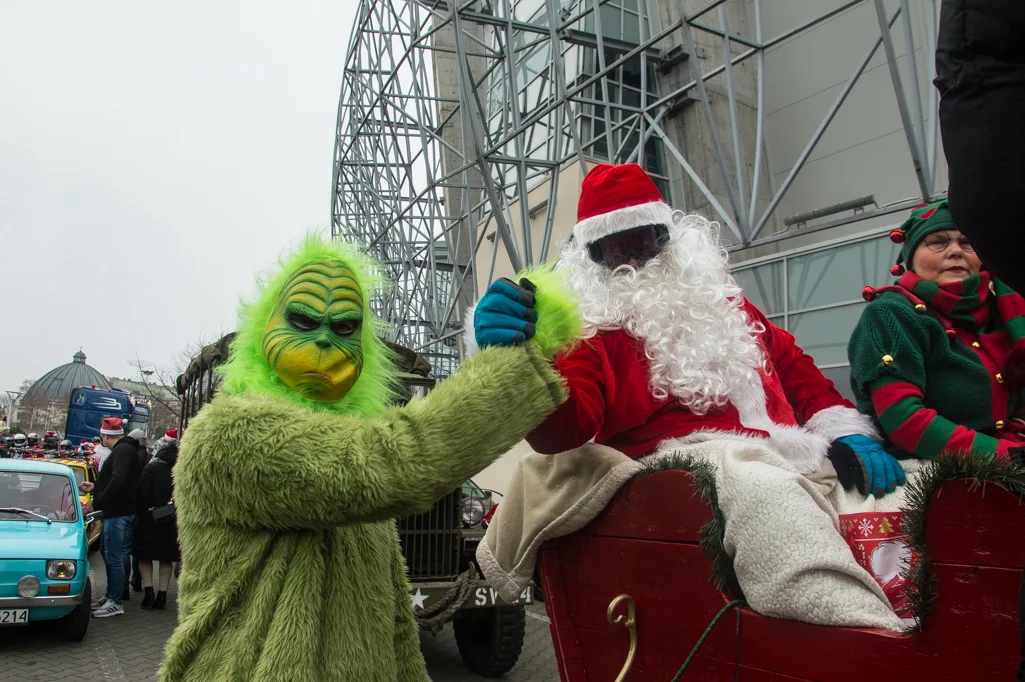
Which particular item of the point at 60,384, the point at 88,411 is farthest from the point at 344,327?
the point at 60,384

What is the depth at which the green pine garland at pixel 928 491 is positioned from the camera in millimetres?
1176

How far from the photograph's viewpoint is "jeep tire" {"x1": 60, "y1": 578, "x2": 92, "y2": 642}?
5672mm

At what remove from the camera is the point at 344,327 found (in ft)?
5.38

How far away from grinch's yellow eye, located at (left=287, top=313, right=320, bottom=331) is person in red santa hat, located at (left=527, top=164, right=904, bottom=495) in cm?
57

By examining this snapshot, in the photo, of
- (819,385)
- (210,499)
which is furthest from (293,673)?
(819,385)

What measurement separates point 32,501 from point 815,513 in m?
6.48

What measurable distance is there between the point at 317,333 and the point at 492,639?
4.13 meters

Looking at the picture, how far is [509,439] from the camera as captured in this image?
1439mm

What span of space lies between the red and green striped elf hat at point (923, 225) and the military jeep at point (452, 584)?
2901 millimetres

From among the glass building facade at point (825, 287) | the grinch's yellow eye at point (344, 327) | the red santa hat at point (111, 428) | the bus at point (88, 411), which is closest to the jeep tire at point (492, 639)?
the grinch's yellow eye at point (344, 327)

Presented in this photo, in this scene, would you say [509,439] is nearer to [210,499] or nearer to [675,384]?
[210,499]

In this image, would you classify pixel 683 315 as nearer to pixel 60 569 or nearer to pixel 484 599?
pixel 484 599

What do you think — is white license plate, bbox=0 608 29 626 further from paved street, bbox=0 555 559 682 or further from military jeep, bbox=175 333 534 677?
military jeep, bbox=175 333 534 677

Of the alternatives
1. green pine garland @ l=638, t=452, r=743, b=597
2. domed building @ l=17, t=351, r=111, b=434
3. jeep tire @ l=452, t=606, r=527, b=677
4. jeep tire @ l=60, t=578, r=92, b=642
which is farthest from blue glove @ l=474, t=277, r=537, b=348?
domed building @ l=17, t=351, r=111, b=434
